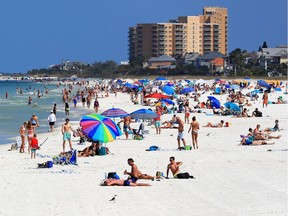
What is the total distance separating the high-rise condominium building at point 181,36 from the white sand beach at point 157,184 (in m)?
122

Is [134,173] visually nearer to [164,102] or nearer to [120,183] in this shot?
[120,183]

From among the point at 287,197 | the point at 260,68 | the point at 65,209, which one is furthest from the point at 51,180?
the point at 260,68

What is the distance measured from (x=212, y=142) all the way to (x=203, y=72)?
94.3m

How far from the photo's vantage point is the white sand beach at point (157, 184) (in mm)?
10703

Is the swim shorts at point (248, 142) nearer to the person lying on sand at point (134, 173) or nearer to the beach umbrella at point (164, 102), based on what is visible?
the person lying on sand at point (134, 173)

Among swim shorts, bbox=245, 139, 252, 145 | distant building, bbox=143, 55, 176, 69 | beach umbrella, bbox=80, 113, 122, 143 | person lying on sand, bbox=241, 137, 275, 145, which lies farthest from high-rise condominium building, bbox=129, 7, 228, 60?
beach umbrella, bbox=80, 113, 122, 143

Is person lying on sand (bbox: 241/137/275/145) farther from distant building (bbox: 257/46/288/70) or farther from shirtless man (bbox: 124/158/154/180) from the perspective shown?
distant building (bbox: 257/46/288/70)

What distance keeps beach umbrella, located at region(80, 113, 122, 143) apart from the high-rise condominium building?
12349 cm

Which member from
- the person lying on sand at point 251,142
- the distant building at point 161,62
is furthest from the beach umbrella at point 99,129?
the distant building at point 161,62

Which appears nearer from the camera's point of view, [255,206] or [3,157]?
[255,206]

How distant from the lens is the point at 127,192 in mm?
12172

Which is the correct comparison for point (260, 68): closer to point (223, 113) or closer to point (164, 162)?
point (223, 113)

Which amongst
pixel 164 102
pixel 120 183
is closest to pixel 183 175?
pixel 120 183

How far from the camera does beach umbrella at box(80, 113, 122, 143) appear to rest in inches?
640
